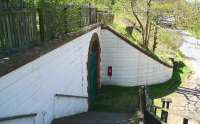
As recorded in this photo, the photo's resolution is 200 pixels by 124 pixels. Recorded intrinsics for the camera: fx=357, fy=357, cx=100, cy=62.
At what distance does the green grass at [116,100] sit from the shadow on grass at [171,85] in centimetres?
104

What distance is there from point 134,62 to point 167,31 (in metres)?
8.26

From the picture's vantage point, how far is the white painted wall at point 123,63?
64.9ft

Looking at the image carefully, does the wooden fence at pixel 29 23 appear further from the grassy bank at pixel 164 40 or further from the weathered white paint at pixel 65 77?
the grassy bank at pixel 164 40

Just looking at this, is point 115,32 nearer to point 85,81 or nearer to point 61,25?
point 85,81

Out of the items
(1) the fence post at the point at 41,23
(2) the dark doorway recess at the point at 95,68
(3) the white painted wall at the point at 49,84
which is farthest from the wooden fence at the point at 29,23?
(2) the dark doorway recess at the point at 95,68

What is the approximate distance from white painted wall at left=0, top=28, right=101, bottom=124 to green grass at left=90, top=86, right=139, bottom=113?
6.16 feet

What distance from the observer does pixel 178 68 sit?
81.7 feet

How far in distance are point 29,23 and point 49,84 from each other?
2.03 m

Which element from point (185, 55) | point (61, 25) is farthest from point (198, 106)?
point (185, 55)

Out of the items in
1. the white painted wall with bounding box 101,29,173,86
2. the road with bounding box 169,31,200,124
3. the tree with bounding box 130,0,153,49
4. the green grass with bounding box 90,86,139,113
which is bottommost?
the road with bounding box 169,31,200,124

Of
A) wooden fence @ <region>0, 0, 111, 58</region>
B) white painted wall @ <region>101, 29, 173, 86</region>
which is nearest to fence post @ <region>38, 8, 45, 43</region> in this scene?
wooden fence @ <region>0, 0, 111, 58</region>

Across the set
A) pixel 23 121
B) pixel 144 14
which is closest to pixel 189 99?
Result: pixel 144 14

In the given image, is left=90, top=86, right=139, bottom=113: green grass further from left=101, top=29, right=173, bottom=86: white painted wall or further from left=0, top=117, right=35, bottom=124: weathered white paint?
left=0, top=117, right=35, bottom=124: weathered white paint

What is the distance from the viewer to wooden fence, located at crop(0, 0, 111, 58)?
7.05 meters
